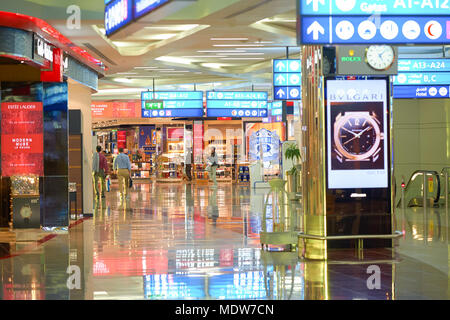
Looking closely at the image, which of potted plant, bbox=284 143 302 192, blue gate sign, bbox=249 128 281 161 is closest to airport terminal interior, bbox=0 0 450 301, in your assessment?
potted plant, bbox=284 143 302 192

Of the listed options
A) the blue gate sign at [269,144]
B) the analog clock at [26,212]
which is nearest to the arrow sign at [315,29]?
the analog clock at [26,212]

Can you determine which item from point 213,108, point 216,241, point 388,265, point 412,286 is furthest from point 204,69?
point 412,286

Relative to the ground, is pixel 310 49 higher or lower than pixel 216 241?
higher

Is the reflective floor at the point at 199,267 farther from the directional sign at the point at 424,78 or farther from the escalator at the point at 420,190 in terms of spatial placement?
the escalator at the point at 420,190

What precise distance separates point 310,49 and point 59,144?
17.7ft

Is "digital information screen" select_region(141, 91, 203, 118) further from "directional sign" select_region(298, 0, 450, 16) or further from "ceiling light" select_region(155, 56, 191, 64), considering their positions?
"directional sign" select_region(298, 0, 450, 16)

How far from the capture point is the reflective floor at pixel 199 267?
679 cm

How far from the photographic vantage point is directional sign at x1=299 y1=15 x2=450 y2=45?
266 inches

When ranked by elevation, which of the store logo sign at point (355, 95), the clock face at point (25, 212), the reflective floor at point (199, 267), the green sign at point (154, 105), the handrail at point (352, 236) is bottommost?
the reflective floor at point (199, 267)

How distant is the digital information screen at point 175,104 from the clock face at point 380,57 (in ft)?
37.8

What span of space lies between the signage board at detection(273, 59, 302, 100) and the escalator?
3.49 metres

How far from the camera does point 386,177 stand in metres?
9.63

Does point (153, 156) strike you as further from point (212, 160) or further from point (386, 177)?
point (386, 177)

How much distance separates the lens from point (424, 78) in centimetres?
1365
